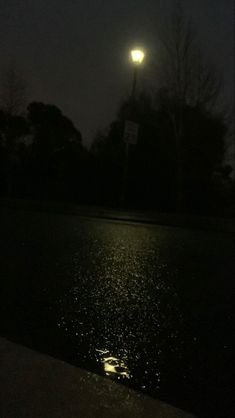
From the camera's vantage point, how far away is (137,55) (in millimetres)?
19625

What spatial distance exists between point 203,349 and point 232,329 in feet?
1.74

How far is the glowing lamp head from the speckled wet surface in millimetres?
13791

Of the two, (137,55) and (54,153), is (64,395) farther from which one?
(54,153)

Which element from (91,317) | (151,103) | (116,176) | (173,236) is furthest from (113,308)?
(151,103)

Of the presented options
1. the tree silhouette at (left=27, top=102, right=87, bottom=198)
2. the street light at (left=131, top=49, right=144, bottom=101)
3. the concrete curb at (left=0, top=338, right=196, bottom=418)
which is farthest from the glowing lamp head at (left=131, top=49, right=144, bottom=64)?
the concrete curb at (left=0, top=338, right=196, bottom=418)

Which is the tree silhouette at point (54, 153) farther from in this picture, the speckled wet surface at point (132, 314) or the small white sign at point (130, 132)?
the speckled wet surface at point (132, 314)

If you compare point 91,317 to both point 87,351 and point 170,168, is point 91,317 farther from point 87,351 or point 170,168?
point 170,168

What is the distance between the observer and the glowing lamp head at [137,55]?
19.6 meters

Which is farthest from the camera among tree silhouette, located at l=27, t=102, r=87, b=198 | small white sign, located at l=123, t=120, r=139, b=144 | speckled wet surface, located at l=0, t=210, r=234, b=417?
tree silhouette, located at l=27, t=102, r=87, b=198

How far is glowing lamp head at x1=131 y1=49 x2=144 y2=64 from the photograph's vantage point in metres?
19.6

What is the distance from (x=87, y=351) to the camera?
3.02 m

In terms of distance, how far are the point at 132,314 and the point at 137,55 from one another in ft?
56.7

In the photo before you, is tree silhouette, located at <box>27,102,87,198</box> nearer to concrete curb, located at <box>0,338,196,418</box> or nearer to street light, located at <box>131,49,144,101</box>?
street light, located at <box>131,49,144,101</box>

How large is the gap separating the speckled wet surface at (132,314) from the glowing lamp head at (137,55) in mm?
13791
